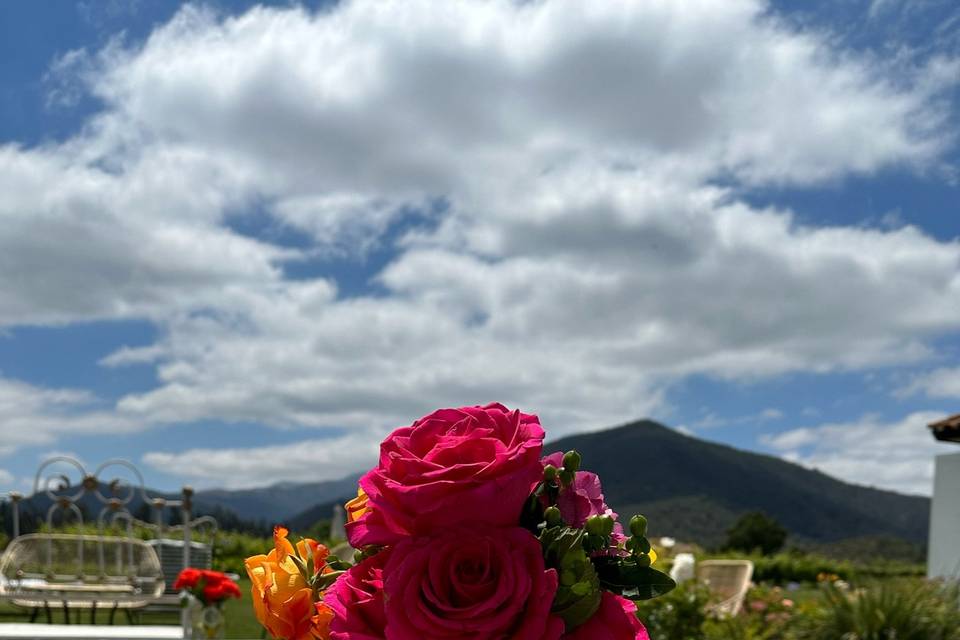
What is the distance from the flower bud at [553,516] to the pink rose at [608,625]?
9 cm

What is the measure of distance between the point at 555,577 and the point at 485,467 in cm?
12

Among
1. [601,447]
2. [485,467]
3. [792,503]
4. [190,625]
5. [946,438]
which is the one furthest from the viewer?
[601,447]

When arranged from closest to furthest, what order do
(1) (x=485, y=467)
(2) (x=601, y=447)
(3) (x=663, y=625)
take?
(1) (x=485, y=467) < (3) (x=663, y=625) < (2) (x=601, y=447)

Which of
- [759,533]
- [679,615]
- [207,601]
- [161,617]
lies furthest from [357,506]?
[759,533]

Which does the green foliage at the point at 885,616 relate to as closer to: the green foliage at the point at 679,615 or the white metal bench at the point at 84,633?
the green foliage at the point at 679,615

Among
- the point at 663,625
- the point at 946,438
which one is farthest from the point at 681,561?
the point at 946,438

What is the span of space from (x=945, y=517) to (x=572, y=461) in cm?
1097

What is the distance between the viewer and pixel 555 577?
0.92 m

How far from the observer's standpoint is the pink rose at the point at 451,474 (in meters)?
0.92

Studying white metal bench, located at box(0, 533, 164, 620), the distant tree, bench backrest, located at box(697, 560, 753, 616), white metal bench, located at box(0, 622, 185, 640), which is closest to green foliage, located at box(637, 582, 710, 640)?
bench backrest, located at box(697, 560, 753, 616)

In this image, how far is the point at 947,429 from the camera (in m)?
10.7

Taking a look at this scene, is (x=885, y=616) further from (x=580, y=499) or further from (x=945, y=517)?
(x=580, y=499)

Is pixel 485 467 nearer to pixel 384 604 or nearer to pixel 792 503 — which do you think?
pixel 384 604

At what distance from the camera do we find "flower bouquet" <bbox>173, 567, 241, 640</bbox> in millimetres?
3541
